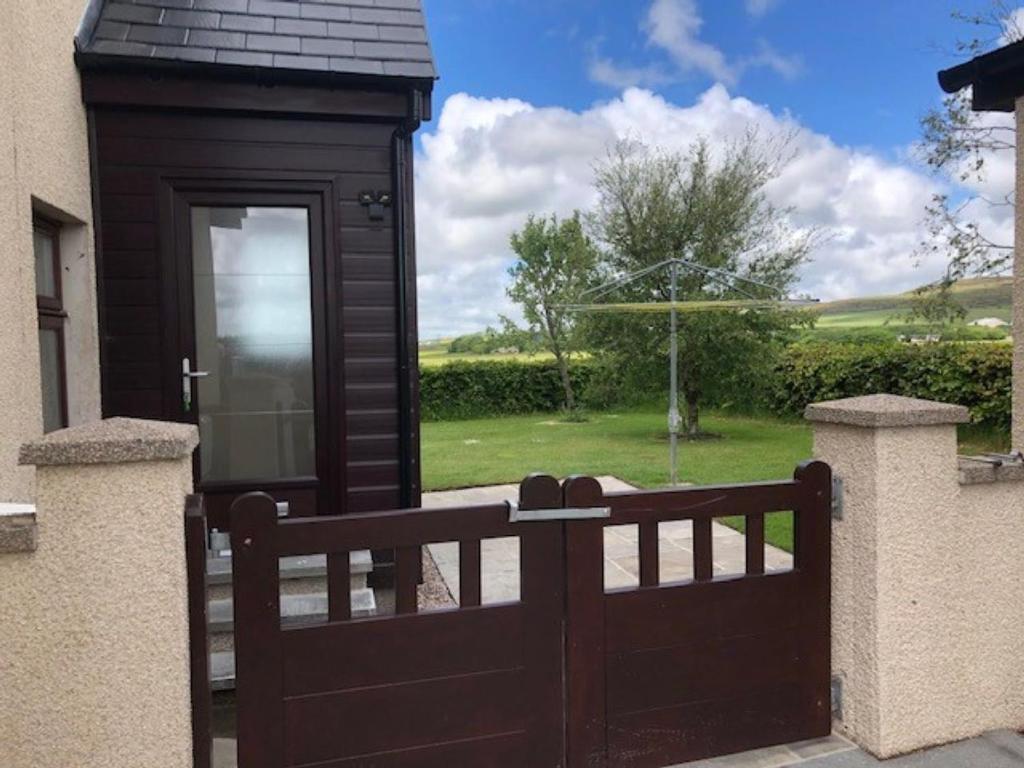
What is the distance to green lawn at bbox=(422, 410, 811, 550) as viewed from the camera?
8375 mm

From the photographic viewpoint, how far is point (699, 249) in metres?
12.2

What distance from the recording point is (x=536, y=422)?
1670cm

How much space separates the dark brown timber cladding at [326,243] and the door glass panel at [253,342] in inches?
6.9

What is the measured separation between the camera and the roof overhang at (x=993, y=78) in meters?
2.90

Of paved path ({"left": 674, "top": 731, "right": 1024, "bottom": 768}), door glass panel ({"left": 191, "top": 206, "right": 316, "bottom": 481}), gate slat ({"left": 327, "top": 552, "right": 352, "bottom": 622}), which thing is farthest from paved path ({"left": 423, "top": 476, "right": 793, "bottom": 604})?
gate slat ({"left": 327, "top": 552, "right": 352, "bottom": 622})

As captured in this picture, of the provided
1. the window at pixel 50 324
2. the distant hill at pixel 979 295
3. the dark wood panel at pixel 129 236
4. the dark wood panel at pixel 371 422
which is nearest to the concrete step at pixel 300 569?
the dark wood panel at pixel 371 422

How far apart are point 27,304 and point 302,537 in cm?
188

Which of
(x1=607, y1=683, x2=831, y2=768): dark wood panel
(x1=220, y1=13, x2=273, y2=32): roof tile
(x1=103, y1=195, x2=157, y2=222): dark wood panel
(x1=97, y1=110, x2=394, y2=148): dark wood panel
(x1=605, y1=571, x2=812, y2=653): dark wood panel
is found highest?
(x1=220, y1=13, x2=273, y2=32): roof tile

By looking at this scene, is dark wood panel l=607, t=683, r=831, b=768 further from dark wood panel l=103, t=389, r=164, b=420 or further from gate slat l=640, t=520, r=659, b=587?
dark wood panel l=103, t=389, r=164, b=420

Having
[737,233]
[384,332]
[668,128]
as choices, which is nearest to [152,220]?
[384,332]

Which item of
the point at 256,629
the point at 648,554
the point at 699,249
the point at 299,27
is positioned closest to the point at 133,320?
the point at 299,27

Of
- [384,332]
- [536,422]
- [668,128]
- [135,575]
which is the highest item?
[668,128]

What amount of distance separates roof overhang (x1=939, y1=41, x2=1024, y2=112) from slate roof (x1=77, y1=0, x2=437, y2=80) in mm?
2641

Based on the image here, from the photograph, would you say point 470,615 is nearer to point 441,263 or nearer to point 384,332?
point 384,332
